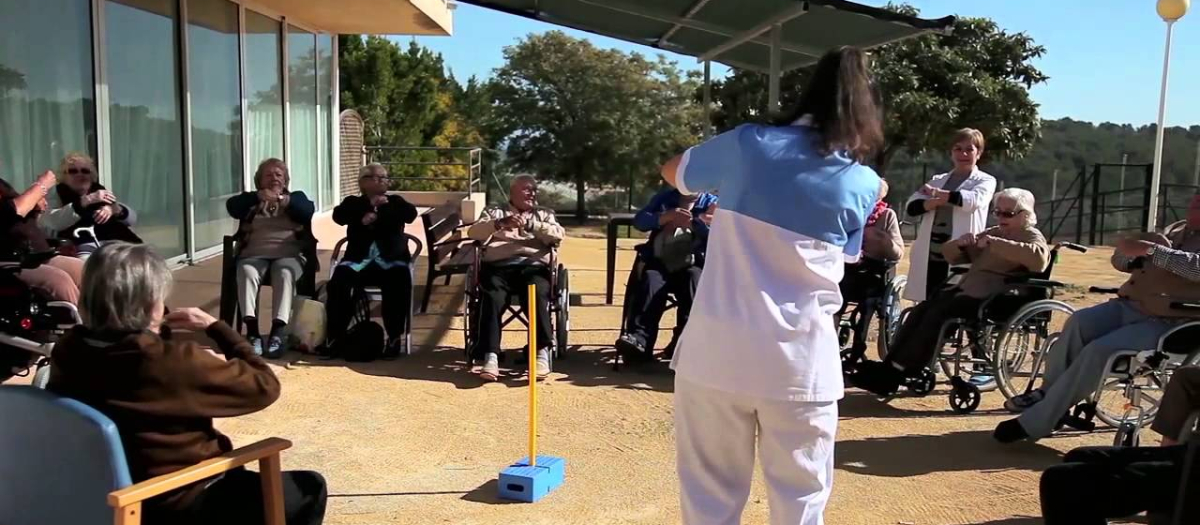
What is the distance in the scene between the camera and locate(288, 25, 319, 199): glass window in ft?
39.7

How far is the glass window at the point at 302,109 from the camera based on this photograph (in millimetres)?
12086

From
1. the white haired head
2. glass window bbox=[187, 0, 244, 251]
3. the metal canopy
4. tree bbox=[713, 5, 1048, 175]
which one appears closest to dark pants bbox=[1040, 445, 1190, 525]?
the white haired head

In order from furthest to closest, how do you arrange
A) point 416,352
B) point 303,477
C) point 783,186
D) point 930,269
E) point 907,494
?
point 416,352 < point 930,269 < point 907,494 < point 303,477 < point 783,186

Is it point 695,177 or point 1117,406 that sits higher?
point 695,177

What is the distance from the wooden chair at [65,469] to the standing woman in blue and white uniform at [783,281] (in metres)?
→ 1.19

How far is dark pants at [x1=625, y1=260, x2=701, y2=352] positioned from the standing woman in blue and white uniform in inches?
123

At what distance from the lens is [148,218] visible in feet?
26.1

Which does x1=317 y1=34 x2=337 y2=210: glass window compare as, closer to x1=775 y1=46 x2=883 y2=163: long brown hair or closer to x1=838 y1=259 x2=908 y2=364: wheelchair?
x1=838 y1=259 x2=908 y2=364: wheelchair

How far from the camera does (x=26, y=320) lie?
4.14 metres

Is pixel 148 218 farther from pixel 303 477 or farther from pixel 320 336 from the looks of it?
pixel 303 477

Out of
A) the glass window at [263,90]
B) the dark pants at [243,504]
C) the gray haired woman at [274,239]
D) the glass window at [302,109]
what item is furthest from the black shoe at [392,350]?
the glass window at [302,109]

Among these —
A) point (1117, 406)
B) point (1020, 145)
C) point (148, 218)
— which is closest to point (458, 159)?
point (1020, 145)

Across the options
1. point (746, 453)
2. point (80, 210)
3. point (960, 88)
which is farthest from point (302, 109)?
point (960, 88)

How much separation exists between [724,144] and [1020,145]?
1939 cm
